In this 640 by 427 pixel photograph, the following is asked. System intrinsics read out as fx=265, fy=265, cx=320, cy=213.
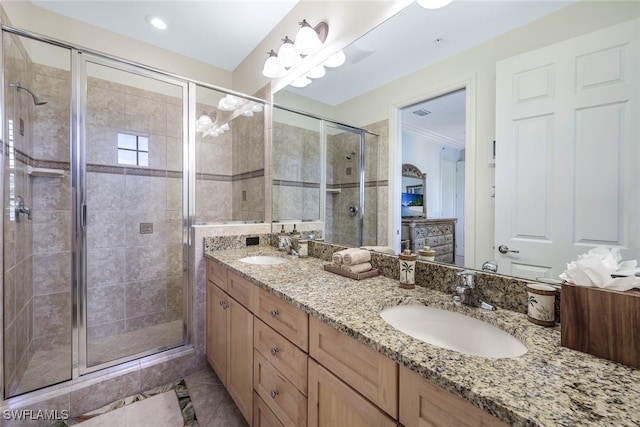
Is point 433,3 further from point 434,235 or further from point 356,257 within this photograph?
point 356,257

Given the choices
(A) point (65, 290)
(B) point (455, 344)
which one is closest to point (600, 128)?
(B) point (455, 344)

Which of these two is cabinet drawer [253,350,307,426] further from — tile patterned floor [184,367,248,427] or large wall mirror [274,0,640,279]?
large wall mirror [274,0,640,279]

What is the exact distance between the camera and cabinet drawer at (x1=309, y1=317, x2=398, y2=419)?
641 millimetres

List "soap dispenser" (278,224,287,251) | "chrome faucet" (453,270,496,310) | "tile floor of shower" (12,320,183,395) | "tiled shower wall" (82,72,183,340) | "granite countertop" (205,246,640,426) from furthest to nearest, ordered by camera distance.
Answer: "tiled shower wall" (82,72,183,340) → "soap dispenser" (278,224,287,251) → "tile floor of shower" (12,320,183,395) → "chrome faucet" (453,270,496,310) → "granite countertop" (205,246,640,426)

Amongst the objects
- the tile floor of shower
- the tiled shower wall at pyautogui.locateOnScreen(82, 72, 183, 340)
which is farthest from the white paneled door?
the tile floor of shower

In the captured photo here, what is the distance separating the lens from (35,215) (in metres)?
1.89

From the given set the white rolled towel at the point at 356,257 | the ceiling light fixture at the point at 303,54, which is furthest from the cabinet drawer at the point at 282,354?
the ceiling light fixture at the point at 303,54

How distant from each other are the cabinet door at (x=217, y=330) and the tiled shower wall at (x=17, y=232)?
3.29 ft

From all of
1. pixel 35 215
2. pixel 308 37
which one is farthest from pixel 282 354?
pixel 35 215

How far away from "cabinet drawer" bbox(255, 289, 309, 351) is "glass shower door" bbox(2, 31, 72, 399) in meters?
1.39

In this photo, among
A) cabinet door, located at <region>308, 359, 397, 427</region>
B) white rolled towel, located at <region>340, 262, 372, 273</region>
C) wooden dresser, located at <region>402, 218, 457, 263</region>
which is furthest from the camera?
white rolled towel, located at <region>340, 262, 372, 273</region>

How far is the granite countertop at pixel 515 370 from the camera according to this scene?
43 cm

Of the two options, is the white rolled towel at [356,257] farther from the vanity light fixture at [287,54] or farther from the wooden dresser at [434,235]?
the vanity light fixture at [287,54]

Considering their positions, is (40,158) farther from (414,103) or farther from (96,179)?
(414,103)
